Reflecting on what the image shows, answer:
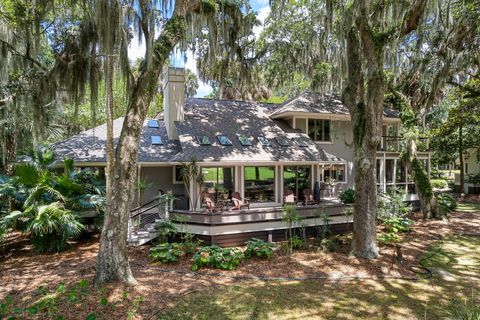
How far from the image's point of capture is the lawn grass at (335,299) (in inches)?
217

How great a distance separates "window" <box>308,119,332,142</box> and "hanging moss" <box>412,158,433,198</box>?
4443mm

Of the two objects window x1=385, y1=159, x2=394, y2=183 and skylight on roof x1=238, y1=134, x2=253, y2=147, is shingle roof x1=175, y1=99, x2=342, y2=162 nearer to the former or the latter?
skylight on roof x1=238, y1=134, x2=253, y2=147

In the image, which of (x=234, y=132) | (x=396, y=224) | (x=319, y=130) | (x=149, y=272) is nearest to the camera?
(x=149, y=272)

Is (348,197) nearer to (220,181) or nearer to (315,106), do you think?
(315,106)

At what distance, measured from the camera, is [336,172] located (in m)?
16.9

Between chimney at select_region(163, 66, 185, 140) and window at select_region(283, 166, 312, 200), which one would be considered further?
window at select_region(283, 166, 312, 200)

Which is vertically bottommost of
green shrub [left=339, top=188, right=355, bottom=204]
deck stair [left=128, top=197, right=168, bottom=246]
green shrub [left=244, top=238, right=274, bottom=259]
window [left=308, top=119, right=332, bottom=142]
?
green shrub [left=244, top=238, right=274, bottom=259]

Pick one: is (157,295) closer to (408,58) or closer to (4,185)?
(4,185)

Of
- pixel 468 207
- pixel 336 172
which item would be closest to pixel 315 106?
pixel 336 172

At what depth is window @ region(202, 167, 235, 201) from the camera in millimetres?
12453

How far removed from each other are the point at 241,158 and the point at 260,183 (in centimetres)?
199

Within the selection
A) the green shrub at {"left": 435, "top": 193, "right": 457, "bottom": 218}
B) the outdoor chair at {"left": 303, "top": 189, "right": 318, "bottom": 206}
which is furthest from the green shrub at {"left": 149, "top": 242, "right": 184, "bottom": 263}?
the green shrub at {"left": 435, "top": 193, "right": 457, "bottom": 218}

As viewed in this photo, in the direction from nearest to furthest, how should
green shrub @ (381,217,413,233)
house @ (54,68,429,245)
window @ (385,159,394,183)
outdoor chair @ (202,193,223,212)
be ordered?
1. house @ (54,68,429,245)
2. outdoor chair @ (202,193,223,212)
3. green shrub @ (381,217,413,233)
4. window @ (385,159,394,183)

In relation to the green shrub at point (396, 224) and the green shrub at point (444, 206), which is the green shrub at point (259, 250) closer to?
the green shrub at point (396, 224)
